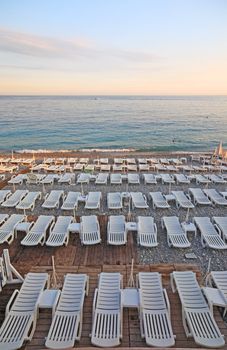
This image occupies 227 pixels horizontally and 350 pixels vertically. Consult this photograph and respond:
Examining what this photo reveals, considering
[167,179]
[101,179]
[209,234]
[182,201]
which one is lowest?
[101,179]

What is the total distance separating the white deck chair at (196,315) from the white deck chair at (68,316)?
172 centimetres

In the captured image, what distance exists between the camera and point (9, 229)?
753 cm

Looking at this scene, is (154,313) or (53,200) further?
(53,200)

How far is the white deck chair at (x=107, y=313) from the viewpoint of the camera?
369 cm

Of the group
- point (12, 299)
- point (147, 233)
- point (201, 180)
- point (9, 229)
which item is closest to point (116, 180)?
point (201, 180)

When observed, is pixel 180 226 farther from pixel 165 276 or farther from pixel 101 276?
pixel 101 276

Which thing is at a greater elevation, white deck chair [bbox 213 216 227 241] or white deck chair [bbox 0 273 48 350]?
white deck chair [bbox 0 273 48 350]

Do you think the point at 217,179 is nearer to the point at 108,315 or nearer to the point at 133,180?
the point at 133,180

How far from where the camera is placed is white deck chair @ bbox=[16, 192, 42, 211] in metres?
9.45

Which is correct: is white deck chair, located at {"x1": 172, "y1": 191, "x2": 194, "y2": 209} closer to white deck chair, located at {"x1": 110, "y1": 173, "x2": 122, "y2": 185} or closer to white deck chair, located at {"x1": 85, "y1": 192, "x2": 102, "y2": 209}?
white deck chair, located at {"x1": 110, "y1": 173, "x2": 122, "y2": 185}

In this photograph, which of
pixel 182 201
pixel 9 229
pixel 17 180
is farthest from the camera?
pixel 17 180

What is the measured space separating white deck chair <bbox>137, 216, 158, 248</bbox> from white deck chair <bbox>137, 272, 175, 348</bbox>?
191 cm

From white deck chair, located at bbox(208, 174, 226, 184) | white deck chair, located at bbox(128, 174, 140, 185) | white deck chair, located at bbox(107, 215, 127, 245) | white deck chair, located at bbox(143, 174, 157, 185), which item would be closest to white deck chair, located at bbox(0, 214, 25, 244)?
white deck chair, located at bbox(107, 215, 127, 245)

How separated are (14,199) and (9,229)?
2.87 meters
